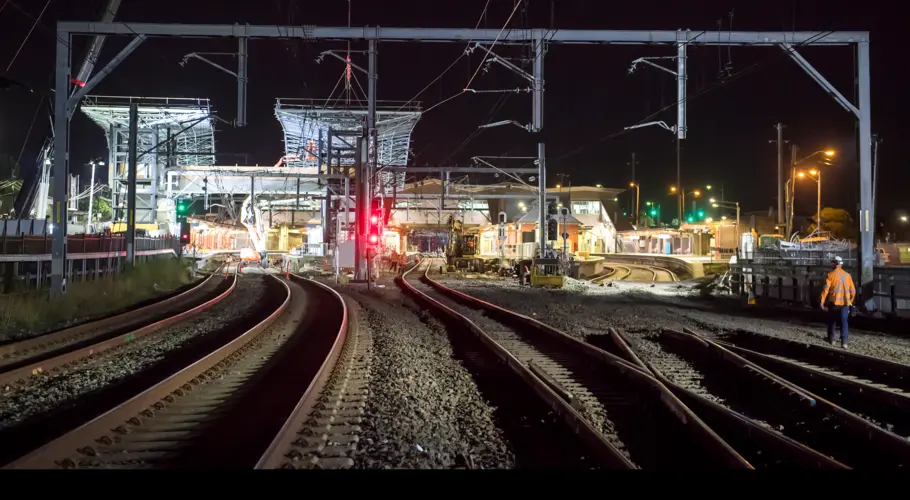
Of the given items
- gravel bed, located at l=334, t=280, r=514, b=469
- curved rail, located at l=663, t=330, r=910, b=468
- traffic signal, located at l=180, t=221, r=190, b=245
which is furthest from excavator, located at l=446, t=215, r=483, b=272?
curved rail, located at l=663, t=330, r=910, b=468

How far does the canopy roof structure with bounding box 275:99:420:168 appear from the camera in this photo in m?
42.9

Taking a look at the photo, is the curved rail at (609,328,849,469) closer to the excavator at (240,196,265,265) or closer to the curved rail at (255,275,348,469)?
the curved rail at (255,275,348,469)

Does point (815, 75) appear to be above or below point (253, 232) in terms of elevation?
→ above

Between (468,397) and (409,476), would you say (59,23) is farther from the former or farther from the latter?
(409,476)

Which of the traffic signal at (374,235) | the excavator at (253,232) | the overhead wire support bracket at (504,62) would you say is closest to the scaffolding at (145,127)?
the excavator at (253,232)

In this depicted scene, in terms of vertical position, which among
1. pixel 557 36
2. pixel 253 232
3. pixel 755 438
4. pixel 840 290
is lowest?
pixel 755 438

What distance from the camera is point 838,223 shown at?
59531 mm

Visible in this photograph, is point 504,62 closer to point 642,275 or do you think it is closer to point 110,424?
point 110,424

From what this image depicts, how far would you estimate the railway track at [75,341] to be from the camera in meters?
9.62

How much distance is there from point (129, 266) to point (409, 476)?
2571 centimetres

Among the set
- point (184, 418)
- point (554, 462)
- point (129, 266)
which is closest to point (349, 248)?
point (129, 266)

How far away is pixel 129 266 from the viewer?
26.0 meters

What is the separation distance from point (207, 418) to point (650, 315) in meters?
13.4

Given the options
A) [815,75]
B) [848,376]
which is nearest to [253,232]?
[815,75]
